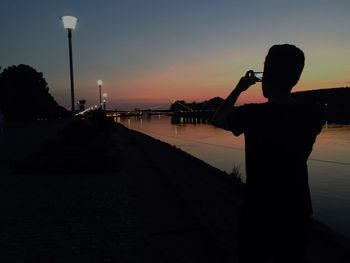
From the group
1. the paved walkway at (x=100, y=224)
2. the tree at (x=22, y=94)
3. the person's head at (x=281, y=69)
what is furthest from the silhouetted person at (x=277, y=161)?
the tree at (x=22, y=94)

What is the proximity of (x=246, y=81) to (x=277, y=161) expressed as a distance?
47 centimetres

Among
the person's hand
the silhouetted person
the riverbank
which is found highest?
the person's hand

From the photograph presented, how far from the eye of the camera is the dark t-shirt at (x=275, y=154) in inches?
91.0

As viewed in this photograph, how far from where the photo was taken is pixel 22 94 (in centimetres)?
5938

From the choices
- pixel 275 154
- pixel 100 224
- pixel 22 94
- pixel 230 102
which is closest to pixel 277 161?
pixel 275 154

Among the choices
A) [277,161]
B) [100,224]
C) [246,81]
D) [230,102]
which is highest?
[246,81]

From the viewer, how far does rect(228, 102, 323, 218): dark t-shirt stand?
7.59 ft

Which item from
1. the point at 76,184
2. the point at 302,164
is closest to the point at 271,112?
the point at 302,164

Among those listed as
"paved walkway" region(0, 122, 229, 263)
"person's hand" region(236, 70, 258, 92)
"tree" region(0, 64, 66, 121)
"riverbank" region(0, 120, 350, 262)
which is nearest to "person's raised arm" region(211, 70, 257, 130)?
"person's hand" region(236, 70, 258, 92)

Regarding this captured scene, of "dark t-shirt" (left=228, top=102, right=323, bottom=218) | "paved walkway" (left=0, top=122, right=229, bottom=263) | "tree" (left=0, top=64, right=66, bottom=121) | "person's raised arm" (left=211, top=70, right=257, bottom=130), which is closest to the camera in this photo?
"dark t-shirt" (left=228, top=102, right=323, bottom=218)

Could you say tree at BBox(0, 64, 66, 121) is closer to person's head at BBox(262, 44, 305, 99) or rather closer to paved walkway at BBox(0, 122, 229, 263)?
paved walkway at BBox(0, 122, 229, 263)

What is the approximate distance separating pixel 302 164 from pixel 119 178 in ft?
28.3

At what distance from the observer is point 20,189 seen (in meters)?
9.45

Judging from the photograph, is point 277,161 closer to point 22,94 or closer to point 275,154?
point 275,154
